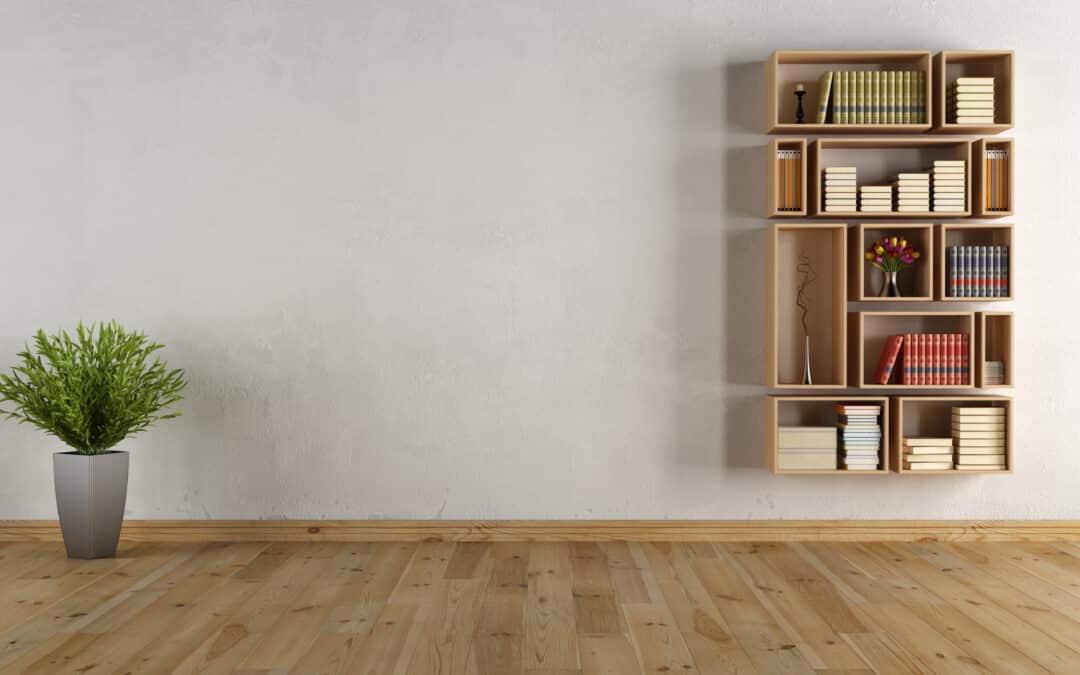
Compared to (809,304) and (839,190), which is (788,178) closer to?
(839,190)

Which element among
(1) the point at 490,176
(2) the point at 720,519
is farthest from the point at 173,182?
(2) the point at 720,519

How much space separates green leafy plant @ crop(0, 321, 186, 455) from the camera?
165 inches

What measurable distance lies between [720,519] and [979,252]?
172cm

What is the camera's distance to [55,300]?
15.5 ft

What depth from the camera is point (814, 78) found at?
4.67 m

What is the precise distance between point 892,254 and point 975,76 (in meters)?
1.01

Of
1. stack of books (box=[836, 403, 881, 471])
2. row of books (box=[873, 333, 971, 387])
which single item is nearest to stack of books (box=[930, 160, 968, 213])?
row of books (box=[873, 333, 971, 387])

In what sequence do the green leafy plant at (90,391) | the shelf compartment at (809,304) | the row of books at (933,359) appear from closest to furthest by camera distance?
the green leafy plant at (90,391) → the row of books at (933,359) → the shelf compartment at (809,304)

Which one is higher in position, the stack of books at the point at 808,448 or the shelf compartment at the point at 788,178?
the shelf compartment at the point at 788,178

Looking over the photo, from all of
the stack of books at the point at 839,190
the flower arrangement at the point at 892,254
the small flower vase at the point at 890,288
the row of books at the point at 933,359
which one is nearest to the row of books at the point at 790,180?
the stack of books at the point at 839,190

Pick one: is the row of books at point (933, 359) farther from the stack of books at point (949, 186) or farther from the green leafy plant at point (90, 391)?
the green leafy plant at point (90, 391)

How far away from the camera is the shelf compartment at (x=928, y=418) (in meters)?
4.45

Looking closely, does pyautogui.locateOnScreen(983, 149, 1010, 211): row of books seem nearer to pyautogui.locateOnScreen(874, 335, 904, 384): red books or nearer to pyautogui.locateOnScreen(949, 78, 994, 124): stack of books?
pyautogui.locateOnScreen(949, 78, 994, 124): stack of books

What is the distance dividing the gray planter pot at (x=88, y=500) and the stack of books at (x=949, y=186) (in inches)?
153
